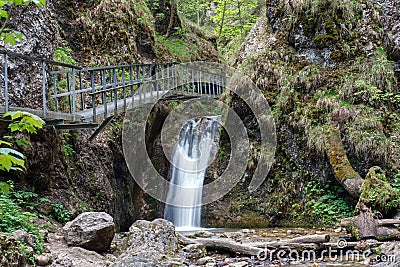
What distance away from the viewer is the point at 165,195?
40.3 ft

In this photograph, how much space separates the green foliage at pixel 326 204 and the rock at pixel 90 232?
508cm

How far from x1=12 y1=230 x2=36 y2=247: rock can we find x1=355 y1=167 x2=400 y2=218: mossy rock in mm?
5836

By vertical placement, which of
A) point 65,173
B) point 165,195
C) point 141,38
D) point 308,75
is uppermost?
point 141,38

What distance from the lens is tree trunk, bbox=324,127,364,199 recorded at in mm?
8273

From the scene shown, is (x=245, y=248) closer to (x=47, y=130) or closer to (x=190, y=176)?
(x=47, y=130)

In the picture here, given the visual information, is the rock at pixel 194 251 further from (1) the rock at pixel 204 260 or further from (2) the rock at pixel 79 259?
(2) the rock at pixel 79 259

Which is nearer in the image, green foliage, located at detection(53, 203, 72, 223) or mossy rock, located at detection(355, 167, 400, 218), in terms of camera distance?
green foliage, located at detection(53, 203, 72, 223)

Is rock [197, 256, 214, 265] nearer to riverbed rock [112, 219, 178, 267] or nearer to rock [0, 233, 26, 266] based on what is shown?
riverbed rock [112, 219, 178, 267]

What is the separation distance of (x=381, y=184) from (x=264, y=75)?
4.72m

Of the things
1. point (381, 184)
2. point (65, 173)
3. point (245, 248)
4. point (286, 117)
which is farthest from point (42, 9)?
point (381, 184)

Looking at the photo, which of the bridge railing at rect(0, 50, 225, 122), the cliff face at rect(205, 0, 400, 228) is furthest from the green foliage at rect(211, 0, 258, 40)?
the cliff face at rect(205, 0, 400, 228)

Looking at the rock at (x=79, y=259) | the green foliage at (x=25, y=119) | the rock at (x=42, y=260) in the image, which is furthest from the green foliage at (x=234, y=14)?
the green foliage at (x=25, y=119)

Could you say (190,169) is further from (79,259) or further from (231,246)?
(79,259)

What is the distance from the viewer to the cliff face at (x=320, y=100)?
9.02 meters
